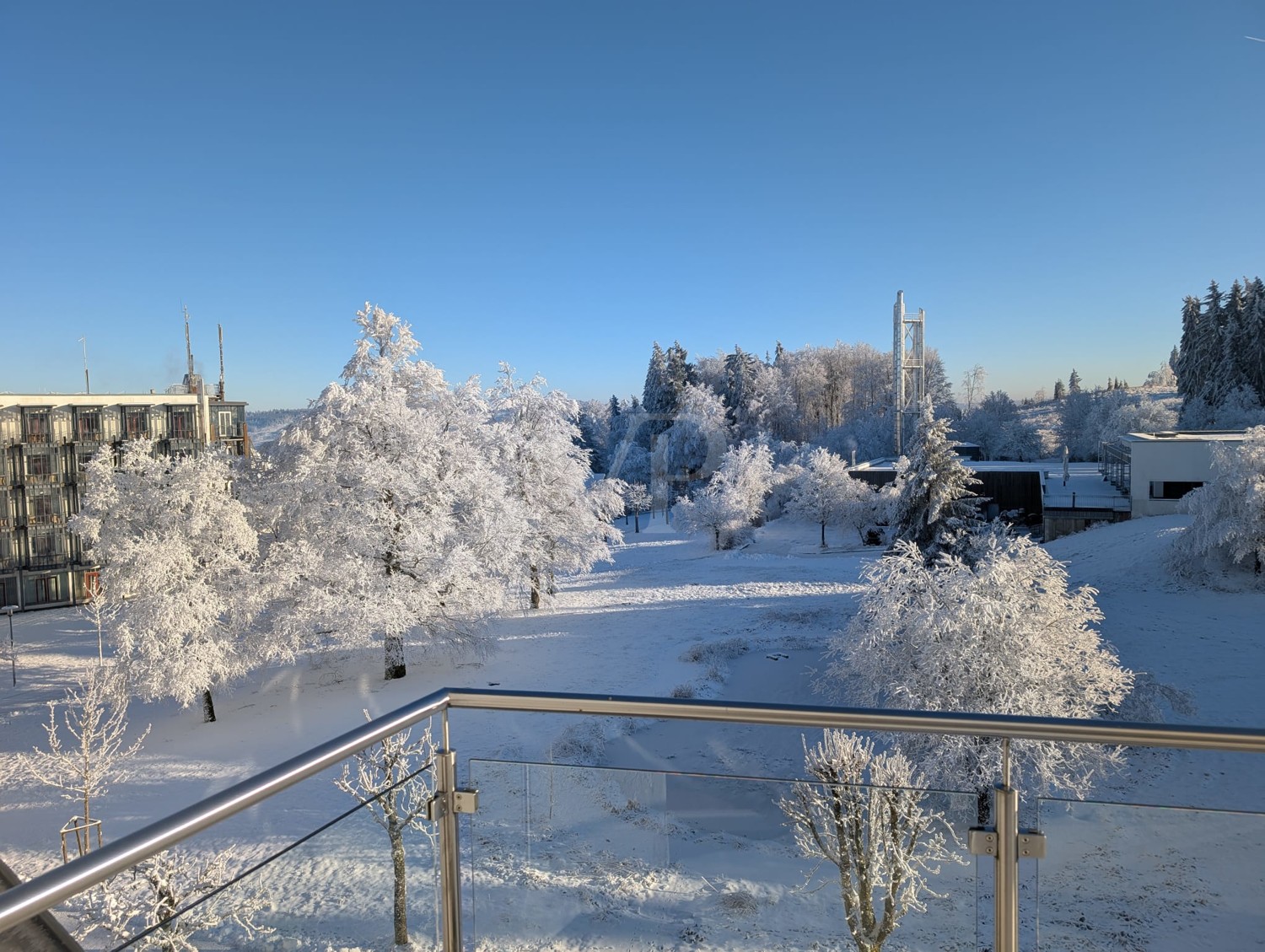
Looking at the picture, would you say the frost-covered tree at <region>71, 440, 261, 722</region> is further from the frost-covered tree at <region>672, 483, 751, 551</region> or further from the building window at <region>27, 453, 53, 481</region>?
the frost-covered tree at <region>672, 483, 751, 551</region>

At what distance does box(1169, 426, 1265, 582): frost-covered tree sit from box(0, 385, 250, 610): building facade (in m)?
31.0

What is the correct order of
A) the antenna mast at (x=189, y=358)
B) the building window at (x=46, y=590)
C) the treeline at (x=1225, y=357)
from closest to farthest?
the building window at (x=46, y=590), the antenna mast at (x=189, y=358), the treeline at (x=1225, y=357)

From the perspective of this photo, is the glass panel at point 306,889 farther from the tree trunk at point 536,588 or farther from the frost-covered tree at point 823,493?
Answer: the frost-covered tree at point 823,493

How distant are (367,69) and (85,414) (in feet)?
78.4

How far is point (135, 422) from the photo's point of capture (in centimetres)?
3225

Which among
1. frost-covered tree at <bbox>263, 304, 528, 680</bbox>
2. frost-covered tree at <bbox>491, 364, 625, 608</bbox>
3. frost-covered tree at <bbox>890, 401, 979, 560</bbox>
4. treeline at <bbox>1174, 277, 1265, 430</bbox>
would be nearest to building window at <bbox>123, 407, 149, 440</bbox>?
frost-covered tree at <bbox>491, 364, 625, 608</bbox>

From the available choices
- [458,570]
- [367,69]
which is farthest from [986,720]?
[367,69]

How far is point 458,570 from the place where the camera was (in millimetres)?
14805

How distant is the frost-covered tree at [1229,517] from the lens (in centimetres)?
1806

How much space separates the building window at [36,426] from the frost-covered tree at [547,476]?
69.9 feet

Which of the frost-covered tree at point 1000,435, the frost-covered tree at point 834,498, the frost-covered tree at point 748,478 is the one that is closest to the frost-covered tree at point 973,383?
the frost-covered tree at point 1000,435

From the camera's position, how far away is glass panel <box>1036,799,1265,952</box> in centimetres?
173

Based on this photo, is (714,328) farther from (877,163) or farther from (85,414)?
(85,414)

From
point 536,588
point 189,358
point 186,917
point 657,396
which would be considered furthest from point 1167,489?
point 189,358
